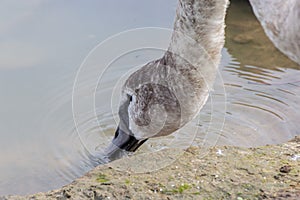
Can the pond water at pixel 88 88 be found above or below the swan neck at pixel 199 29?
below

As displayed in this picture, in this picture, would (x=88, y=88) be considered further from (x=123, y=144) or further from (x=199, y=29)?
(x=199, y=29)

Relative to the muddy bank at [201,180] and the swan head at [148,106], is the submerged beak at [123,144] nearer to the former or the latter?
the swan head at [148,106]

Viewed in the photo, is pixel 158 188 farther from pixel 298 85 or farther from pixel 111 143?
pixel 298 85

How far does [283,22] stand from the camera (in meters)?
3.77

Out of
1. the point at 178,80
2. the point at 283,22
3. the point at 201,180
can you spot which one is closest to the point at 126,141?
the point at 178,80

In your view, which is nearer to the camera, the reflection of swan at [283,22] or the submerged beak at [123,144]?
the reflection of swan at [283,22]

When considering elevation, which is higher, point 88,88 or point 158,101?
point 158,101

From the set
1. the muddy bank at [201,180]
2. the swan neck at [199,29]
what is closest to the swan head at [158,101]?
the swan neck at [199,29]

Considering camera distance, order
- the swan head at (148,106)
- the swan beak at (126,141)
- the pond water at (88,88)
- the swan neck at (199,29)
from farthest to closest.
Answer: the pond water at (88,88), the swan beak at (126,141), the swan head at (148,106), the swan neck at (199,29)

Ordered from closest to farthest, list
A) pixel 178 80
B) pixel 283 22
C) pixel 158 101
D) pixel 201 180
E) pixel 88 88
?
pixel 283 22 → pixel 201 180 → pixel 178 80 → pixel 158 101 → pixel 88 88

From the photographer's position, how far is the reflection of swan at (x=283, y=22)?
3.71 m

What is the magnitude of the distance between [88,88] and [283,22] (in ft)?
10.3

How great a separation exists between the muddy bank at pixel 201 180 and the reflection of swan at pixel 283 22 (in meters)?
0.77

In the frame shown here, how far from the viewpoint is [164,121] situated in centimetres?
477
